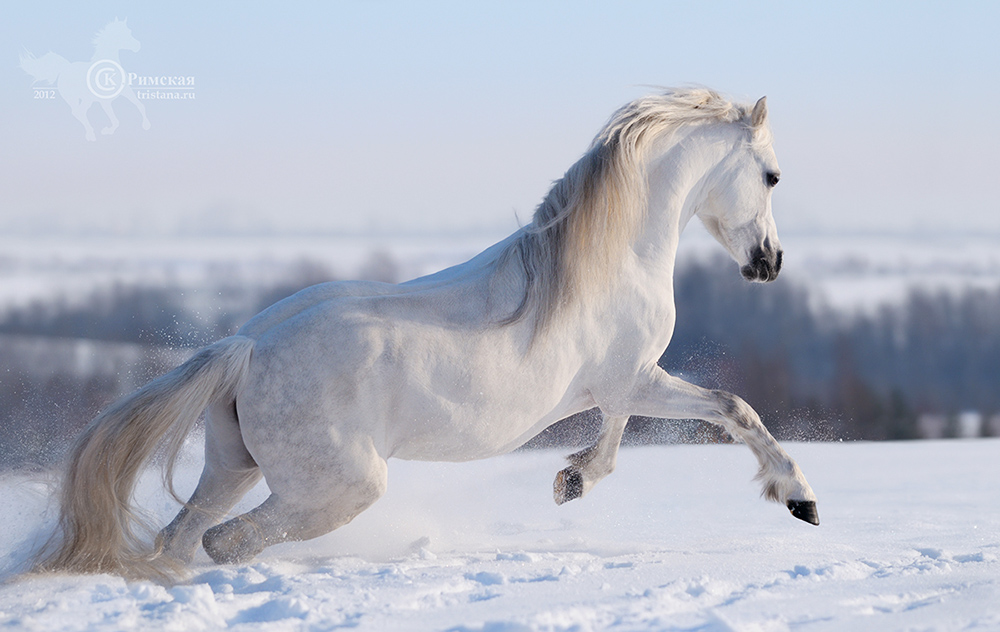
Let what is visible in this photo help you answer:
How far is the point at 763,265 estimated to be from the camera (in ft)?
13.0

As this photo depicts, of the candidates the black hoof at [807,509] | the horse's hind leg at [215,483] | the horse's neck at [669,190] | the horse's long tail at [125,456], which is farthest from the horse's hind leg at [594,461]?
the horse's long tail at [125,456]

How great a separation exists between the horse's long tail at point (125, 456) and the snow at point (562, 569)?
0.12m

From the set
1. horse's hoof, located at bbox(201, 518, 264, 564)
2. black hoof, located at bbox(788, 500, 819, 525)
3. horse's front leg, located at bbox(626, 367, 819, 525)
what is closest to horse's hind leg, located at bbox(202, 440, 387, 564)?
horse's hoof, located at bbox(201, 518, 264, 564)

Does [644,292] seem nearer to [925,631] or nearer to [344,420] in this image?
[344,420]

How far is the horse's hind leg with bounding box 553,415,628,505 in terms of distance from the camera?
3.86 m

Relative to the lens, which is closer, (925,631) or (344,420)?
(925,631)

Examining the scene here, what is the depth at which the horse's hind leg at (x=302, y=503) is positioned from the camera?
3.01 m

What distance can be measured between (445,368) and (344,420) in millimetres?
420

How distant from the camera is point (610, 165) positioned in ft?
11.4

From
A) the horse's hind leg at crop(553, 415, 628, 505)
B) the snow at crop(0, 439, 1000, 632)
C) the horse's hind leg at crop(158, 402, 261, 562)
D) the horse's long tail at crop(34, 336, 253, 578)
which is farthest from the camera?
the horse's hind leg at crop(553, 415, 628, 505)

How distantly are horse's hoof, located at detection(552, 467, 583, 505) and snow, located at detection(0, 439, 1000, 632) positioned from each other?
0.21m

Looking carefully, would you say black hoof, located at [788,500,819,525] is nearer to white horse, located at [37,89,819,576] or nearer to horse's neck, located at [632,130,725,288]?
white horse, located at [37,89,819,576]

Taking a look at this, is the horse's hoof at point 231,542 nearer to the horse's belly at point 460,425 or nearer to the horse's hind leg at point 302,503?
the horse's hind leg at point 302,503

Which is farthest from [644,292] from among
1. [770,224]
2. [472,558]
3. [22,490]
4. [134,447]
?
[22,490]
